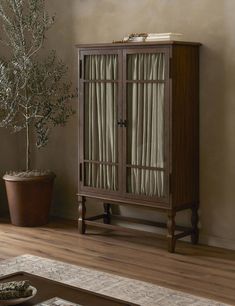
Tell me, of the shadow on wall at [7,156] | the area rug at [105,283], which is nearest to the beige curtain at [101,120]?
the area rug at [105,283]

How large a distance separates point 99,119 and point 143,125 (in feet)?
1.45

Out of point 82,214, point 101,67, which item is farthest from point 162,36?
point 82,214

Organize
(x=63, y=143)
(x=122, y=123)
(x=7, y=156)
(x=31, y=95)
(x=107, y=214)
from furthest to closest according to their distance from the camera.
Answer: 1. (x=7, y=156)
2. (x=63, y=143)
3. (x=31, y=95)
4. (x=107, y=214)
5. (x=122, y=123)

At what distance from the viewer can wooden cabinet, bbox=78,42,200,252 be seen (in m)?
4.62

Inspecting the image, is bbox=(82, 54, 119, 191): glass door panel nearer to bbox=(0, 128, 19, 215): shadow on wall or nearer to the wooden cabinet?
the wooden cabinet

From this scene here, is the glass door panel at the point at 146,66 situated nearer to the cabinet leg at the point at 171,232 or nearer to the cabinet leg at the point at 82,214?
the cabinet leg at the point at 171,232

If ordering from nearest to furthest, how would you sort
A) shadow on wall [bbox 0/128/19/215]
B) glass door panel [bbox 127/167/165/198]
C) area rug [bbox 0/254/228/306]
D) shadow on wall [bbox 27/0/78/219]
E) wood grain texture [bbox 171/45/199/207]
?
area rug [bbox 0/254/228/306] → wood grain texture [bbox 171/45/199/207] → glass door panel [bbox 127/167/165/198] → shadow on wall [bbox 27/0/78/219] → shadow on wall [bbox 0/128/19/215]

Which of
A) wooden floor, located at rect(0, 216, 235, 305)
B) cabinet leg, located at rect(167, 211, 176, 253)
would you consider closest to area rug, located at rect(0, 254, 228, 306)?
wooden floor, located at rect(0, 216, 235, 305)

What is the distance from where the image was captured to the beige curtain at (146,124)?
4.65m

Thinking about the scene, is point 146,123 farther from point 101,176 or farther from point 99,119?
point 101,176

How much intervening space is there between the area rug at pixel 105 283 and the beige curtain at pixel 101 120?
900mm

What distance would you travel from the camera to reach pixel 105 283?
12.9ft

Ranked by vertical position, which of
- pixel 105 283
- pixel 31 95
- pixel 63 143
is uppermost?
pixel 31 95

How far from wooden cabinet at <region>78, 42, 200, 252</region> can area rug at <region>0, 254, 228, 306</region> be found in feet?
2.61
